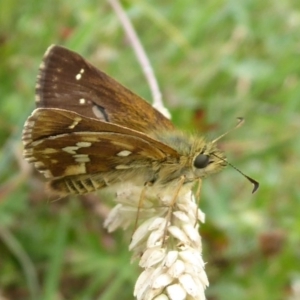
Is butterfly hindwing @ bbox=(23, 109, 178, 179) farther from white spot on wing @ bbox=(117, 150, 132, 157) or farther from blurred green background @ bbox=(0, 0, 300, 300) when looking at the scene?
blurred green background @ bbox=(0, 0, 300, 300)

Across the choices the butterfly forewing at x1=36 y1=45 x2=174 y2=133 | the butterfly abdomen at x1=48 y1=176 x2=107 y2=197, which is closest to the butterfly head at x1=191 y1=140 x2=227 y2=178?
the butterfly forewing at x1=36 y1=45 x2=174 y2=133

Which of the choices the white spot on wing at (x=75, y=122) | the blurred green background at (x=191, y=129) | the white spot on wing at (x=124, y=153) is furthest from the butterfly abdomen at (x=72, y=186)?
the blurred green background at (x=191, y=129)

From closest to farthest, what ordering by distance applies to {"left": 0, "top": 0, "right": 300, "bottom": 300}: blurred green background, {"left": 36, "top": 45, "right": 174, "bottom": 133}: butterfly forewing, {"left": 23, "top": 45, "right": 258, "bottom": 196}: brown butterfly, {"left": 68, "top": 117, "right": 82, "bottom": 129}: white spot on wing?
1. {"left": 68, "top": 117, "right": 82, "bottom": 129}: white spot on wing
2. {"left": 23, "top": 45, "right": 258, "bottom": 196}: brown butterfly
3. {"left": 36, "top": 45, "right": 174, "bottom": 133}: butterfly forewing
4. {"left": 0, "top": 0, "right": 300, "bottom": 300}: blurred green background

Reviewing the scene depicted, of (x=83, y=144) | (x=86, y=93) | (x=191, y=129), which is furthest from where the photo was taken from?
(x=191, y=129)

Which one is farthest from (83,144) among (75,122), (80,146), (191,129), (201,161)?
(191,129)

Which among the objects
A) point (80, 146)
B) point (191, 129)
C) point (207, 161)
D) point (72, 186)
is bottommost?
point (191, 129)

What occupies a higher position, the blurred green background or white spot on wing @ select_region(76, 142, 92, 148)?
white spot on wing @ select_region(76, 142, 92, 148)

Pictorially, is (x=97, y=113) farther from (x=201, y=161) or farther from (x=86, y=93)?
(x=201, y=161)

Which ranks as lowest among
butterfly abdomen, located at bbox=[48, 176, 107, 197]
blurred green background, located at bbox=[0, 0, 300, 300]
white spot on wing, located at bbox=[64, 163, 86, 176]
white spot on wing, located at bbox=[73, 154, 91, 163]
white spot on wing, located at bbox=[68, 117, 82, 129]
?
blurred green background, located at bbox=[0, 0, 300, 300]
